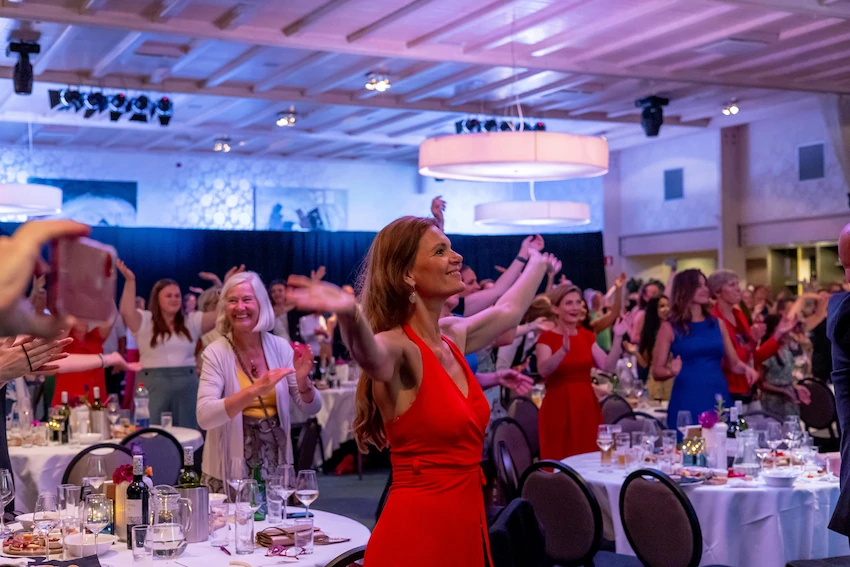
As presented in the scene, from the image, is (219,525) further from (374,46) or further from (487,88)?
(487,88)

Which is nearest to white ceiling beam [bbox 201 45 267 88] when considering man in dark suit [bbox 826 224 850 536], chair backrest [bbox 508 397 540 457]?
chair backrest [bbox 508 397 540 457]

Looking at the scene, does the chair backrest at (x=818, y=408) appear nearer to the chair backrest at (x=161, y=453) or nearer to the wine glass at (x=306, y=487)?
the chair backrest at (x=161, y=453)

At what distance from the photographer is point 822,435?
370 inches

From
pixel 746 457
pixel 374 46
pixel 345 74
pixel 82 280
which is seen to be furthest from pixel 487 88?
pixel 82 280

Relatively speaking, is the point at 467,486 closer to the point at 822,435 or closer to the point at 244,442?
the point at 244,442

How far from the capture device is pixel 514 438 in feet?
18.3

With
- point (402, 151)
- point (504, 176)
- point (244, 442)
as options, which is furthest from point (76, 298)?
point (402, 151)

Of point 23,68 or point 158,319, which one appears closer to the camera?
point 158,319

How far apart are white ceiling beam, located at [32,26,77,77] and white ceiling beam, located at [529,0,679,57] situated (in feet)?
14.2

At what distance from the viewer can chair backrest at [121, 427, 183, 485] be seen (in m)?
5.15

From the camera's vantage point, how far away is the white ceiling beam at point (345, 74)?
10.2m

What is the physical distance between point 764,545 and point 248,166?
45.6 ft

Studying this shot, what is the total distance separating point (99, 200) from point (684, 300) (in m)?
12.0

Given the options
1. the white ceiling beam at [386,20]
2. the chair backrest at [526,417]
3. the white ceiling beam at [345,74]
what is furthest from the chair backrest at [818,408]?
the white ceiling beam at [345,74]
